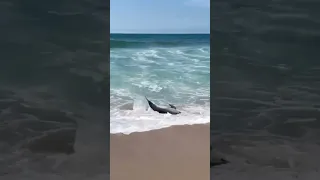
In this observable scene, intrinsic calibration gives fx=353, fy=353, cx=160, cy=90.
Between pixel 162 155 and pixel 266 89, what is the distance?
159 cm

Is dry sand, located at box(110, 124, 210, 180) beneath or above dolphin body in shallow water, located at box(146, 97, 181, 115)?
beneath

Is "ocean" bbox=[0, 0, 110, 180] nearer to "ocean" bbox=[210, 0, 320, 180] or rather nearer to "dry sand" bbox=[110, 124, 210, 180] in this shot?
"ocean" bbox=[210, 0, 320, 180]

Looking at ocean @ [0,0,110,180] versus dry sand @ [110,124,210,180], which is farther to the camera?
dry sand @ [110,124,210,180]

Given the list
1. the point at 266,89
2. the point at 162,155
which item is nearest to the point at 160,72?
the point at 162,155

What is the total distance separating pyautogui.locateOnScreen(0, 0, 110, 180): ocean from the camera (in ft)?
6.17

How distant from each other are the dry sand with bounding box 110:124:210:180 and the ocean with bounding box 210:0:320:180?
1107 mm

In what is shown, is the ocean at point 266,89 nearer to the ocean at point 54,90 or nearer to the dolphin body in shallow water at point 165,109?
the ocean at point 54,90

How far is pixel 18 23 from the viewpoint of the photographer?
1.88 m

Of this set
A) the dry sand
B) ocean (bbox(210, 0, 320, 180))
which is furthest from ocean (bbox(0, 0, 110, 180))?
the dry sand

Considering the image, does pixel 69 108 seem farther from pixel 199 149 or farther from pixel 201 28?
pixel 201 28

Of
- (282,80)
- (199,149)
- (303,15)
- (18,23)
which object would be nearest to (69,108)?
(18,23)

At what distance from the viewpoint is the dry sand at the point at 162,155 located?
3.11 m

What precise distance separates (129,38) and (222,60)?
3016 millimetres

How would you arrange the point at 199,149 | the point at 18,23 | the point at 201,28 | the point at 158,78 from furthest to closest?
the point at 158,78, the point at 201,28, the point at 199,149, the point at 18,23
